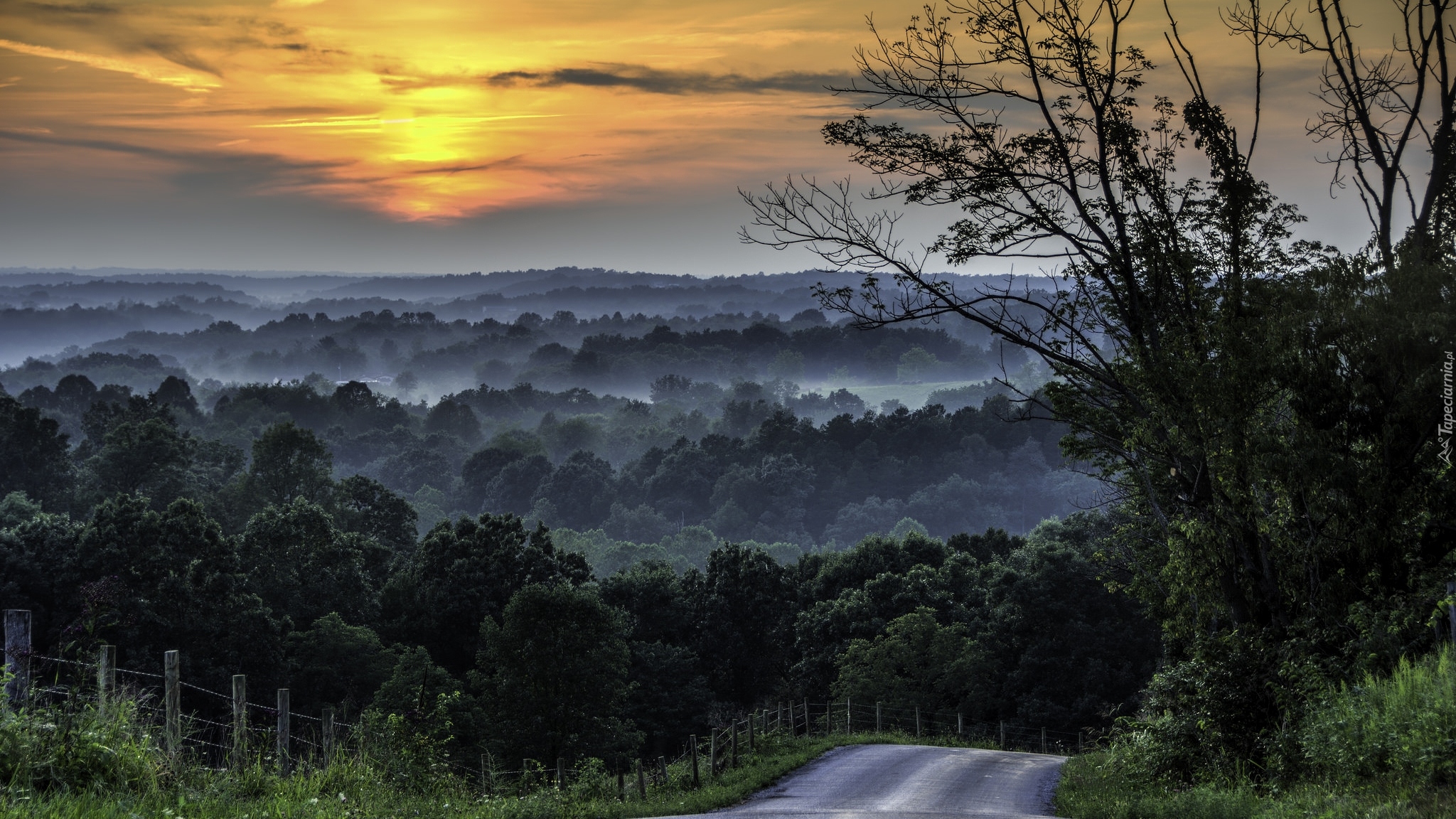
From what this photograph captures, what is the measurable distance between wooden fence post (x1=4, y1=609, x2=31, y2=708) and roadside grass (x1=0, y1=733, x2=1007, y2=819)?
141 cm

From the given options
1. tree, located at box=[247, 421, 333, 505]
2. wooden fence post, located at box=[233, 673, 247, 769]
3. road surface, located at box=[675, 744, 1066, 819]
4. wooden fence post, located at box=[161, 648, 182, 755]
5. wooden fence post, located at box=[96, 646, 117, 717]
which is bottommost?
road surface, located at box=[675, 744, 1066, 819]

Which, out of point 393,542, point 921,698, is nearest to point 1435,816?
point 921,698

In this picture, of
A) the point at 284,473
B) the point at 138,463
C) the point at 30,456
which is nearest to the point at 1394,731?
the point at 284,473

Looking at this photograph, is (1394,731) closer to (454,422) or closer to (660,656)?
(660,656)

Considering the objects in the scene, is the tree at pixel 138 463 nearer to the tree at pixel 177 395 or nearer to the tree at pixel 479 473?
the tree at pixel 479 473

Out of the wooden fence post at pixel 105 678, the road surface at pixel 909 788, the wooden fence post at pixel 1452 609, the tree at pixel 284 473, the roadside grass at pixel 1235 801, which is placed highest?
the tree at pixel 284 473

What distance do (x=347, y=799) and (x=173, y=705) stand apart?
1.81 m

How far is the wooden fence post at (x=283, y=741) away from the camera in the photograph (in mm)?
10844

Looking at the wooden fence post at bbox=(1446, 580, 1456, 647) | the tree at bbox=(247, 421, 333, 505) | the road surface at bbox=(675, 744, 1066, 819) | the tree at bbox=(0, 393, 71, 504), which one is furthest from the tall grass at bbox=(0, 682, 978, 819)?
the tree at bbox=(0, 393, 71, 504)

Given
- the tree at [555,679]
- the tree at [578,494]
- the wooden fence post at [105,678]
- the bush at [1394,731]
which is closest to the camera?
the bush at [1394,731]

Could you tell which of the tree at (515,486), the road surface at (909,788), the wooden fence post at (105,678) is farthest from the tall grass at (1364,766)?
the tree at (515,486)

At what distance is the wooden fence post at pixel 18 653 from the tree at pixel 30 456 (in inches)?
2618

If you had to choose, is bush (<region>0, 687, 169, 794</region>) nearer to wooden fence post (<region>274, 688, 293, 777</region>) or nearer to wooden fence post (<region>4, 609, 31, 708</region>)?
wooden fence post (<region>4, 609, 31, 708</region>)

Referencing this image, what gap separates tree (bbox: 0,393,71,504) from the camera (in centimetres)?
6669
